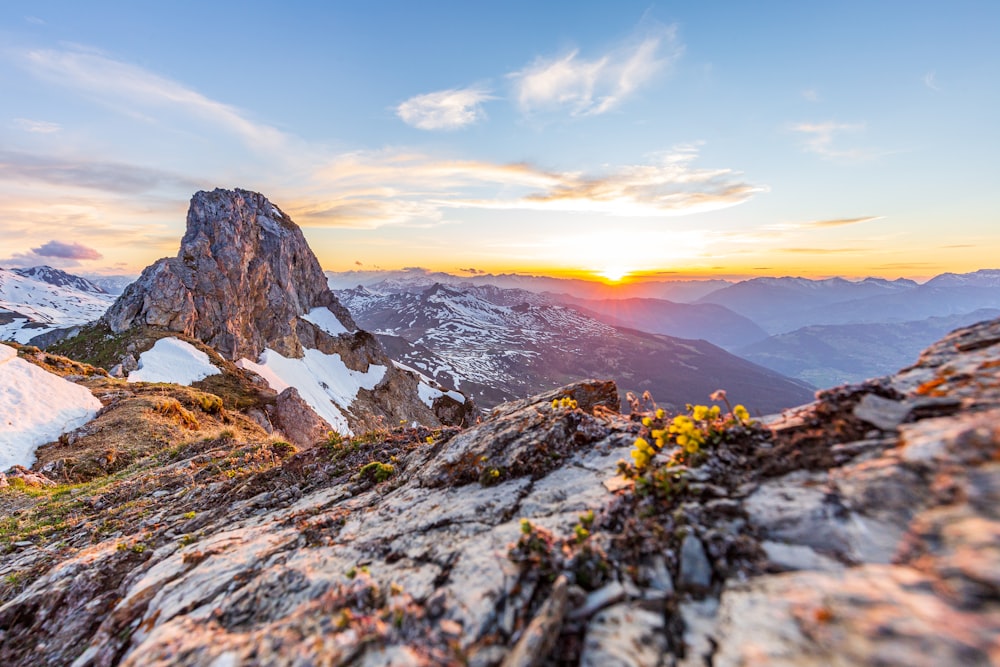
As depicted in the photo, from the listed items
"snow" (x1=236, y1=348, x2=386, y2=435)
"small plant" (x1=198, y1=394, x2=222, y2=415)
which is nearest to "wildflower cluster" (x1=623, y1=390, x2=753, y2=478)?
"small plant" (x1=198, y1=394, x2=222, y2=415)

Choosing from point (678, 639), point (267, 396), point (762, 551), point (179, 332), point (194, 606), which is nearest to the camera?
point (678, 639)

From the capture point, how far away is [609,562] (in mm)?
4816

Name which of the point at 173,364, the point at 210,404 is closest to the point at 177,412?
the point at 210,404

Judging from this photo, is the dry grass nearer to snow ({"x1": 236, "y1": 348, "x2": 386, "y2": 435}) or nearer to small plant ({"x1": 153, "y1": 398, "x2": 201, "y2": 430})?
small plant ({"x1": 153, "y1": 398, "x2": 201, "y2": 430})

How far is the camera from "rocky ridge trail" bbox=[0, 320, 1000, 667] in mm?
3426

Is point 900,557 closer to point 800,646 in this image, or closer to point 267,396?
point 800,646

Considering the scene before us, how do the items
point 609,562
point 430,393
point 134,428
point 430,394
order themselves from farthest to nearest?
point 430,393
point 430,394
point 134,428
point 609,562

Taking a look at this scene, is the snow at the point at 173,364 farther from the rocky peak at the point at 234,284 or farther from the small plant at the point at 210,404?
the small plant at the point at 210,404

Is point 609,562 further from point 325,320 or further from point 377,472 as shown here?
point 325,320

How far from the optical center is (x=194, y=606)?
614 cm

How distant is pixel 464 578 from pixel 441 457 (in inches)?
171

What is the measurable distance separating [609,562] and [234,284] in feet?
272

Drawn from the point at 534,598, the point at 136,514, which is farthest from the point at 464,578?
the point at 136,514

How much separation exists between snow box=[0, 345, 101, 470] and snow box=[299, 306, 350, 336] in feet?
214
